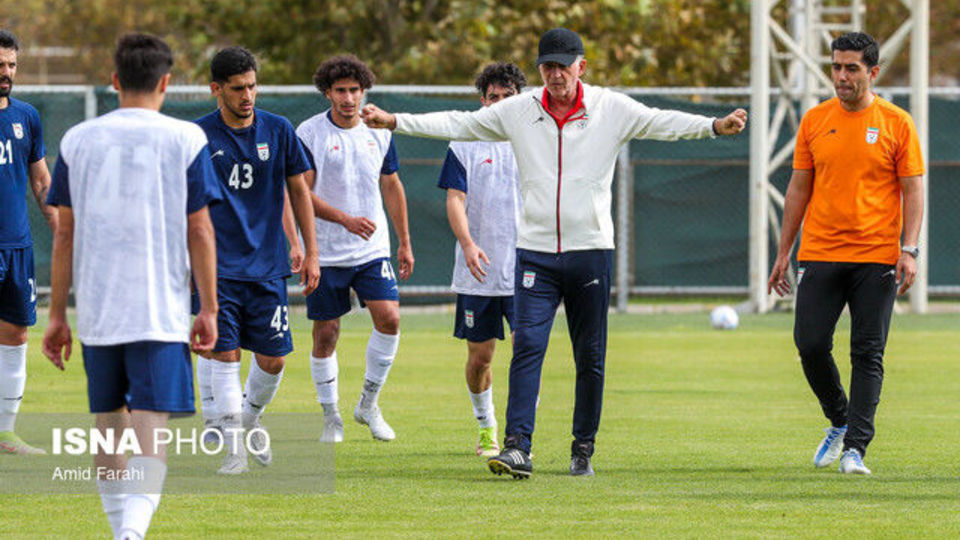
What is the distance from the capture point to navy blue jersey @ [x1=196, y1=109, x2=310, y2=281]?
8.41 metres

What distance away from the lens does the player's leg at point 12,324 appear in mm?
9555

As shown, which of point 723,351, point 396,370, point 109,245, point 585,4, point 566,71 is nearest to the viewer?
Result: point 109,245

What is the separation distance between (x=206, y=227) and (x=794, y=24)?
668 inches

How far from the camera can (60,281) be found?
602cm

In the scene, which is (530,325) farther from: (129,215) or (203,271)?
(129,215)

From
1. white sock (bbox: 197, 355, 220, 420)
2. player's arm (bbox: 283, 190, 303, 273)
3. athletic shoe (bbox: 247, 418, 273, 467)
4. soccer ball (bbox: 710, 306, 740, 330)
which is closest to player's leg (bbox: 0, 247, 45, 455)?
white sock (bbox: 197, 355, 220, 420)

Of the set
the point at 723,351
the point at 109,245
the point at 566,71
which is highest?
the point at 566,71

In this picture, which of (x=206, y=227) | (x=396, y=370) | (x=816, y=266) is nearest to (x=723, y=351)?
(x=396, y=370)

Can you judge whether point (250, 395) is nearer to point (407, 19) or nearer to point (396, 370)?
point (396, 370)

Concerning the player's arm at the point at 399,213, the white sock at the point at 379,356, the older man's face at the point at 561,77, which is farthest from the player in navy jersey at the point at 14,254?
the older man's face at the point at 561,77

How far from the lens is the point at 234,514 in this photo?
739 centimetres

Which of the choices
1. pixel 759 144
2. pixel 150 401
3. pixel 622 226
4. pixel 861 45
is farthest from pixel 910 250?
pixel 622 226

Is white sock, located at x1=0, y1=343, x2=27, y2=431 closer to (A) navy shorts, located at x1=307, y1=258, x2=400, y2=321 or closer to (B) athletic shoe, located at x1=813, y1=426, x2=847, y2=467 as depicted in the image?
(A) navy shorts, located at x1=307, y1=258, x2=400, y2=321

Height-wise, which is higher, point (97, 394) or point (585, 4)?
point (585, 4)
